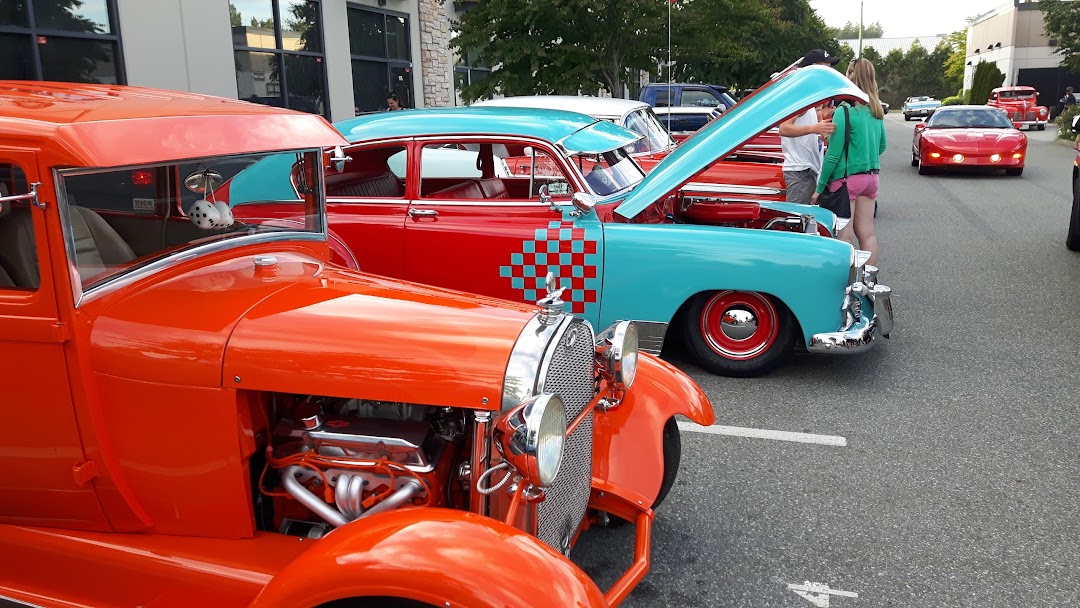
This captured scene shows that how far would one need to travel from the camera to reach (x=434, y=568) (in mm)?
1879

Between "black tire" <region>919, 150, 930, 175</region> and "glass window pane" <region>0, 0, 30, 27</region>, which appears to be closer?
"glass window pane" <region>0, 0, 30, 27</region>

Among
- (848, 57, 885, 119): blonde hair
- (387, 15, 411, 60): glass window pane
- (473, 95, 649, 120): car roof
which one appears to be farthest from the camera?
(387, 15, 411, 60): glass window pane

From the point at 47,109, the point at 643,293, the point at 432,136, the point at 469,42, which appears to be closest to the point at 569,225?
the point at 643,293

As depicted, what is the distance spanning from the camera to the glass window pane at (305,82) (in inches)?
482

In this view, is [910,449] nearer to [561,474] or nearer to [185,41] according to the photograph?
[561,474]

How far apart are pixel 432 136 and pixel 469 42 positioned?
8.69m

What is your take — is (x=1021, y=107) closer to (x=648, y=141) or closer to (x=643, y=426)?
(x=648, y=141)

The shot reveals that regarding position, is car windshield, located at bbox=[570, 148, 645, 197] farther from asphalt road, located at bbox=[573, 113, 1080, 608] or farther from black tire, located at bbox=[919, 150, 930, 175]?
black tire, located at bbox=[919, 150, 930, 175]

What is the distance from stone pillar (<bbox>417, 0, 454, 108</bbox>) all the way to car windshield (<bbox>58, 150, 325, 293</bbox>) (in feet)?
43.0

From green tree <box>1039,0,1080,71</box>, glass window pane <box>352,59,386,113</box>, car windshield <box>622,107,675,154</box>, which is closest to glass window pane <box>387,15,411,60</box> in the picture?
glass window pane <box>352,59,386,113</box>

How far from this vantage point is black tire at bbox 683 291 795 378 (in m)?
4.81

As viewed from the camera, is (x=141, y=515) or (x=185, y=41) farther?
(x=185, y=41)

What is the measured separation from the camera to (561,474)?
2.46 meters

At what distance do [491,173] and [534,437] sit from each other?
12.6 feet
